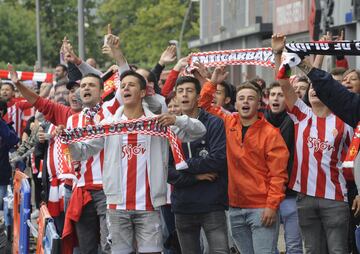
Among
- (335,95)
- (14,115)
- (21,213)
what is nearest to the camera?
(335,95)

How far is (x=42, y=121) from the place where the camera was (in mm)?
11719

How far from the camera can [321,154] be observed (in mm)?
8875

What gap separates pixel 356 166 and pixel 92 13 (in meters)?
76.6

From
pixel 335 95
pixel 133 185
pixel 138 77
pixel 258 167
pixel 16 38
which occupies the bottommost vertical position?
pixel 133 185

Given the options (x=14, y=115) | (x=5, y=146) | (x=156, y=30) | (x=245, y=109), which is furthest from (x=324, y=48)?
(x=156, y=30)

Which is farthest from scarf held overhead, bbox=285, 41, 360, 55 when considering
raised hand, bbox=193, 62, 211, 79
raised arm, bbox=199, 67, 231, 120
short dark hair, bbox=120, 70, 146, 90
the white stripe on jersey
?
the white stripe on jersey

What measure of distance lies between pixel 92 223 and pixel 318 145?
2273 millimetres

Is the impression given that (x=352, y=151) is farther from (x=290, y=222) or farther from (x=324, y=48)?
(x=290, y=222)

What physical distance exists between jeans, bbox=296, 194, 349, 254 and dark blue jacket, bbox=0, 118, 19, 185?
432cm

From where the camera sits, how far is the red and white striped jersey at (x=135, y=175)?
8.48 metres

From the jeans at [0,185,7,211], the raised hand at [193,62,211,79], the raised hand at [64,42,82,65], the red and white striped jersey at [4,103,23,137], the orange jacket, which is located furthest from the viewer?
the red and white striped jersey at [4,103,23,137]

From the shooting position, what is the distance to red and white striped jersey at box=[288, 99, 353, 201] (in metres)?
8.83

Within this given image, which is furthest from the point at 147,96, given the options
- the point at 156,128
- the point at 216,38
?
the point at 216,38

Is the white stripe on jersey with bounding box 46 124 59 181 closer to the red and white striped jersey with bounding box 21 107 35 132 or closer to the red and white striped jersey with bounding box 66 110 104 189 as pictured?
the red and white striped jersey with bounding box 66 110 104 189
